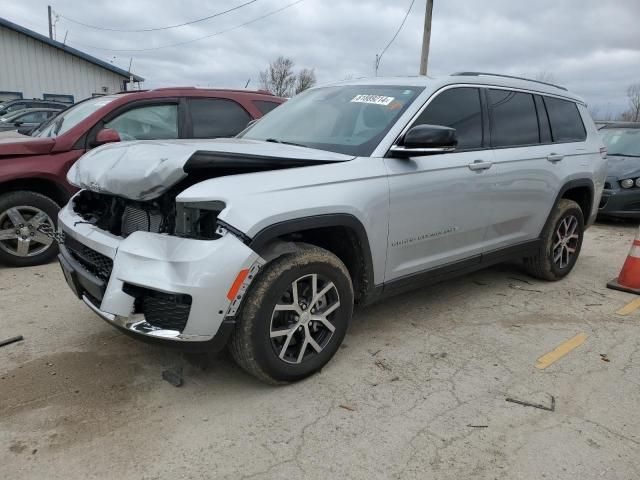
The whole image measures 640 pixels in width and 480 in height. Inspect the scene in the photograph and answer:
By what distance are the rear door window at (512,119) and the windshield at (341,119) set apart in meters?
0.89

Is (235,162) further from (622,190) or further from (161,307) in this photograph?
(622,190)

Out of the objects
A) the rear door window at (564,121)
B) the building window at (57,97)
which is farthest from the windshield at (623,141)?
the building window at (57,97)

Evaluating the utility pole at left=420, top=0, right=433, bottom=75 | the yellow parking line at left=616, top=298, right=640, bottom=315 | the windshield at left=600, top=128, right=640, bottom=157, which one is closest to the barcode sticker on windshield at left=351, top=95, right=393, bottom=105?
the yellow parking line at left=616, top=298, right=640, bottom=315

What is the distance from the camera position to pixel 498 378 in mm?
3197

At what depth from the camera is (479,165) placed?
12.7ft

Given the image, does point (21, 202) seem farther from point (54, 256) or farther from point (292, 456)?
point (292, 456)

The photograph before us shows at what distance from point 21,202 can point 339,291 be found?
351 cm

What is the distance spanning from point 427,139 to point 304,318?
51.6 inches

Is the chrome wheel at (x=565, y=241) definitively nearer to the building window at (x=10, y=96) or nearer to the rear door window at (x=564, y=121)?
the rear door window at (x=564, y=121)

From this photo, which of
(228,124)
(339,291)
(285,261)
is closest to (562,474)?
(339,291)

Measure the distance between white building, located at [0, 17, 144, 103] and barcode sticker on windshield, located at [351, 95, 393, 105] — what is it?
74.2 ft

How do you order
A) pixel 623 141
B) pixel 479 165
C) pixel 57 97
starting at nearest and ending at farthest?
pixel 479 165 < pixel 623 141 < pixel 57 97

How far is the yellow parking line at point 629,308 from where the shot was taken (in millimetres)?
4426

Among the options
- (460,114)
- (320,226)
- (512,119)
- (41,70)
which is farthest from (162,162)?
(41,70)
